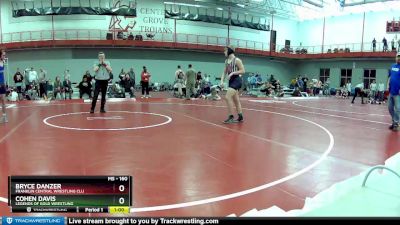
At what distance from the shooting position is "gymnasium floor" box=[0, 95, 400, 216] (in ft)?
Answer: 12.6

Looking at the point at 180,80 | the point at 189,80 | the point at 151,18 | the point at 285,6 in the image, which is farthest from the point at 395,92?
the point at 285,6

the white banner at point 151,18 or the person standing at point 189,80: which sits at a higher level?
the white banner at point 151,18

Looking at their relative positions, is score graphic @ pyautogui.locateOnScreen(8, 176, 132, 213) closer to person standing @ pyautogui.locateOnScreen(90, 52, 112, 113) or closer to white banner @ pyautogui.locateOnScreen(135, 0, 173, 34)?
person standing @ pyautogui.locateOnScreen(90, 52, 112, 113)

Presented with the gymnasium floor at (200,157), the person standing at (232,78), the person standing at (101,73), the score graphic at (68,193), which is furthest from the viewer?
the person standing at (101,73)

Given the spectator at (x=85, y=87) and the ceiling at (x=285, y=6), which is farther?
the ceiling at (x=285, y=6)

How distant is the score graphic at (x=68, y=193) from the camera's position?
1.68 m

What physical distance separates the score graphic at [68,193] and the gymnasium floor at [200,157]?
1.68m

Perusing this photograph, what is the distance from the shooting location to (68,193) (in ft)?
5.53

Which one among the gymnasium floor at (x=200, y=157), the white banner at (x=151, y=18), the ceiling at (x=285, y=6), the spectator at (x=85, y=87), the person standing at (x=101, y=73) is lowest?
the gymnasium floor at (x=200, y=157)

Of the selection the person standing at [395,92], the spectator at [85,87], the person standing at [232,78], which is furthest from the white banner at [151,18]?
the person standing at [395,92]

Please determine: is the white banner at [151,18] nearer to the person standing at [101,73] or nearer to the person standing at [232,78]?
the person standing at [101,73]

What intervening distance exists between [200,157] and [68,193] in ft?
13.0

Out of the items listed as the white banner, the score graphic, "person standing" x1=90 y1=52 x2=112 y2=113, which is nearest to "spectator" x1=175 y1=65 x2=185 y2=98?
"person standing" x1=90 y1=52 x2=112 y2=113

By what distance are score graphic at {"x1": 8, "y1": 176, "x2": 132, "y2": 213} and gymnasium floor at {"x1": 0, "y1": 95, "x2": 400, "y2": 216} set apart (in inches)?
66.2
